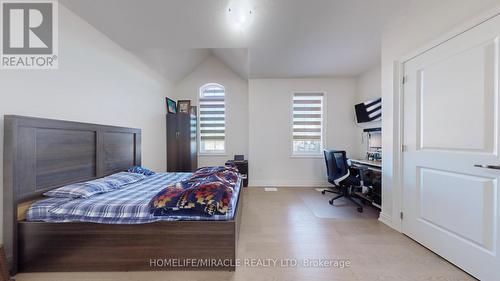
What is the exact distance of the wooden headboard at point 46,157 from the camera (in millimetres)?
1486

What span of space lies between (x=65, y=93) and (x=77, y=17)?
2.95 ft

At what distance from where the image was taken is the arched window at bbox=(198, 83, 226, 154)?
4.98 metres

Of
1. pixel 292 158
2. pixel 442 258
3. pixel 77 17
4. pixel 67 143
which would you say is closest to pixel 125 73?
pixel 77 17

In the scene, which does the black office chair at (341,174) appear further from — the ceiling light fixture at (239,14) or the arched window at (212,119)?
the arched window at (212,119)

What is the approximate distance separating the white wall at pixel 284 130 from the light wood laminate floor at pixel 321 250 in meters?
1.53

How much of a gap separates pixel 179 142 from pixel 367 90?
422 centimetres

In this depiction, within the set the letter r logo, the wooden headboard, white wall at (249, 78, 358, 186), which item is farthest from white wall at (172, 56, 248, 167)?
the letter r logo

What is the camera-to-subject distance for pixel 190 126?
4.36 metres

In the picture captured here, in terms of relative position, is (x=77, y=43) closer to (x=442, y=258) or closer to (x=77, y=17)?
(x=77, y=17)

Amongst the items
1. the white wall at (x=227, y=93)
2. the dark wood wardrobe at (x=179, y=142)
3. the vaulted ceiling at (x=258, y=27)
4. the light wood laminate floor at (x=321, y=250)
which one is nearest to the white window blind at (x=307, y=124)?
the vaulted ceiling at (x=258, y=27)

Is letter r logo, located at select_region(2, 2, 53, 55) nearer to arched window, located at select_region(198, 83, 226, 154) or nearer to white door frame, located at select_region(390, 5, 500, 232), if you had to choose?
arched window, located at select_region(198, 83, 226, 154)

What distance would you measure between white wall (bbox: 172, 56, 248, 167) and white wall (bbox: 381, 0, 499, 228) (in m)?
3.11

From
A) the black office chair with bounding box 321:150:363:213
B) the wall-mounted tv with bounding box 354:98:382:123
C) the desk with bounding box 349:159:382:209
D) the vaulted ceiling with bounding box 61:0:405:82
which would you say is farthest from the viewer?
the wall-mounted tv with bounding box 354:98:382:123

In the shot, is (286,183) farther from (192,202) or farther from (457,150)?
(192,202)
